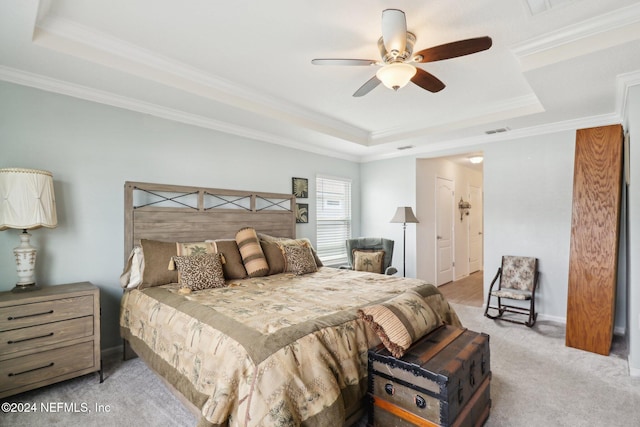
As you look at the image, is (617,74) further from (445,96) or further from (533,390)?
(533,390)

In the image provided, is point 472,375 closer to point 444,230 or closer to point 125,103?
point 125,103

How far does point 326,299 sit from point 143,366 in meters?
1.84

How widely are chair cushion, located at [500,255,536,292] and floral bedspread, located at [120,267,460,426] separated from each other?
80.6 inches

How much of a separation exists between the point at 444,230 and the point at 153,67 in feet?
17.8

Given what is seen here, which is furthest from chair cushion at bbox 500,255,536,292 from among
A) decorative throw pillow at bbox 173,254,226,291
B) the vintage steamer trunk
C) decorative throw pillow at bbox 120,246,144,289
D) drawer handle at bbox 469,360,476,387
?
decorative throw pillow at bbox 120,246,144,289

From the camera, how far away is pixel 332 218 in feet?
18.3

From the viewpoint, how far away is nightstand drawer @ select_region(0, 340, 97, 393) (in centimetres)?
224

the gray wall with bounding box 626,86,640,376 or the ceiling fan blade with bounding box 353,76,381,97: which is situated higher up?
the ceiling fan blade with bounding box 353,76,381,97

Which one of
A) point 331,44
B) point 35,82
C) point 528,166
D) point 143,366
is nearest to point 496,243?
point 528,166

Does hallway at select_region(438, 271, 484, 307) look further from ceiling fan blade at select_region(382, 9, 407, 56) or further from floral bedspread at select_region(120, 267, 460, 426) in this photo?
ceiling fan blade at select_region(382, 9, 407, 56)

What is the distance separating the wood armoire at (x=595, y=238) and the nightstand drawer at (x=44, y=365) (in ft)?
14.9

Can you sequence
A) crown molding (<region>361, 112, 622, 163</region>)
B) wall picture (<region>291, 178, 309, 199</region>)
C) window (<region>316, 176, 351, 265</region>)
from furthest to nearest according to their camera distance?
window (<region>316, 176, 351, 265</region>) < wall picture (<region>291, 178, 309, 199</region>) < crown molding (<region>361, 112, 622, 163</region>)

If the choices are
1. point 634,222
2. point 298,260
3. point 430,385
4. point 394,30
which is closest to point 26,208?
point 298,260

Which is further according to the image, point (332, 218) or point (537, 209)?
point (332, 218)
